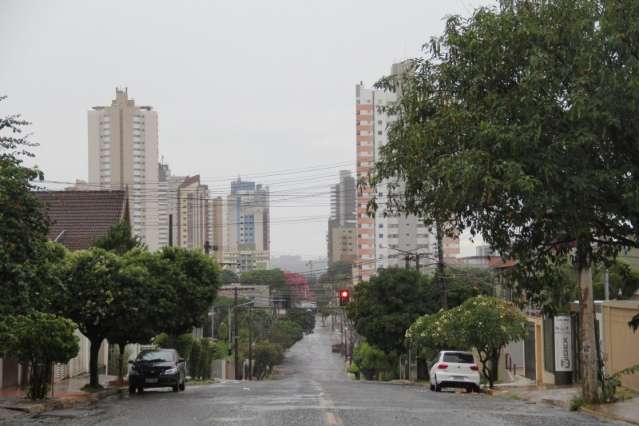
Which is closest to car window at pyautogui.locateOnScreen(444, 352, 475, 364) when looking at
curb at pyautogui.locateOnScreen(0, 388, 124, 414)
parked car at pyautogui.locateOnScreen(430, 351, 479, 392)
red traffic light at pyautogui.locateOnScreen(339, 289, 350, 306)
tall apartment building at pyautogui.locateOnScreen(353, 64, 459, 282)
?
parked car at pyautogui.locateOnScreen(430, 351, 479, 392)

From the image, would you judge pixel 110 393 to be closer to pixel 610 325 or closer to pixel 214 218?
pixel 610 325

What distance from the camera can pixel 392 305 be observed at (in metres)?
57.5

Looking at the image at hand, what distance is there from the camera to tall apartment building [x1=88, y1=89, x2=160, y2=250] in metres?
135

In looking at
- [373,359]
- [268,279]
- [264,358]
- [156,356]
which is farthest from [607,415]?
[268,279]

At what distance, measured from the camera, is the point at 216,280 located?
3291 cm

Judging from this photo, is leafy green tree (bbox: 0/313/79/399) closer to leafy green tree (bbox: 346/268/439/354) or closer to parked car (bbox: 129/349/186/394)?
parked car (bbox: 129/349/186/394)

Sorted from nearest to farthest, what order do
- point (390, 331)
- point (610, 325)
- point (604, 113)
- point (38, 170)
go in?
1. point (604, 113)
2. point (38, 170)
3. point (610, 325)
4. point (390, 331)

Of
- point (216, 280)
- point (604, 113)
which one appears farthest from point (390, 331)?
point (604, 113)

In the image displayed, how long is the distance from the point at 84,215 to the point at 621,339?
3120 cm

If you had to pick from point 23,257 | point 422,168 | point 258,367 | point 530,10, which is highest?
point 530,10

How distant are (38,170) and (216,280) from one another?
15788mm

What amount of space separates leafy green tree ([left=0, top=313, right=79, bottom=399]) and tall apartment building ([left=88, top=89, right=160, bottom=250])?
109 m

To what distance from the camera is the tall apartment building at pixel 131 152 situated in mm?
135125

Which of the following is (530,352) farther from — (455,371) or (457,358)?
(455,371)
